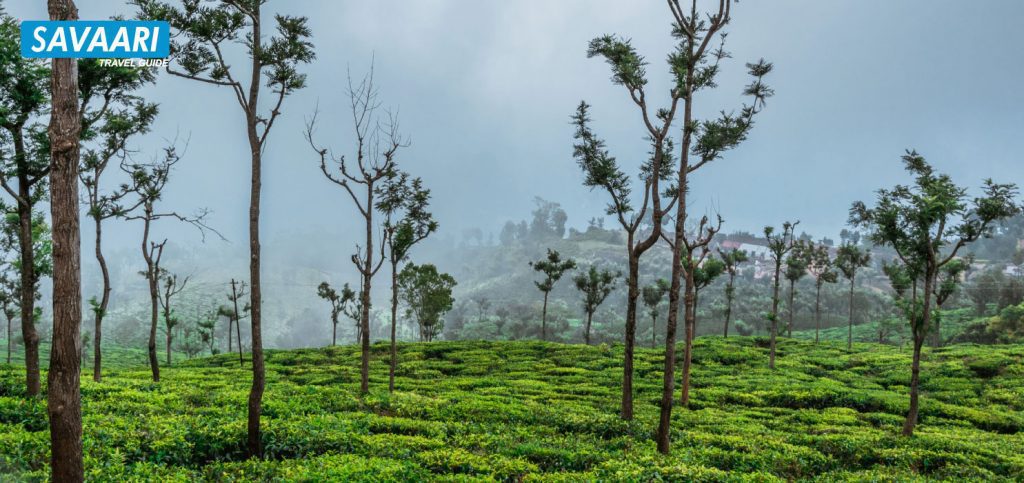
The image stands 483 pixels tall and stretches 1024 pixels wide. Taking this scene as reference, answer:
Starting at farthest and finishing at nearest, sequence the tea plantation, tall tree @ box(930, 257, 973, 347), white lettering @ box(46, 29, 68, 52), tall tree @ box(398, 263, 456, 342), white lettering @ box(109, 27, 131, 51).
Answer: tall tree @ box(398, 263, 456, 342) < tall tree @ box(930, 257, 973, 347) < the tea plantation < white lettering @ box(109, 27, 131, 51) < white lettering @ box(46, 29, 68, 52)

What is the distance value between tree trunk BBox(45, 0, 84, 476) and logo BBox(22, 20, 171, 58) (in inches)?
8.7

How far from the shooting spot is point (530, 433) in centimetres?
1579

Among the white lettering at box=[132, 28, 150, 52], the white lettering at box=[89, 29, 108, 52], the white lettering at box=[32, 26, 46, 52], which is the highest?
the white lettering at box=[132, 28, 150, 52]

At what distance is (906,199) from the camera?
18766 millimetres

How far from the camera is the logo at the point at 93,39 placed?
728 centimetres

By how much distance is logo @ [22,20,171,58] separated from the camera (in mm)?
7281

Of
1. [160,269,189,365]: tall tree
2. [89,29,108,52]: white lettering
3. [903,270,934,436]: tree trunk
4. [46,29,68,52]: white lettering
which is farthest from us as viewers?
[160,269,189,365]: tall tree

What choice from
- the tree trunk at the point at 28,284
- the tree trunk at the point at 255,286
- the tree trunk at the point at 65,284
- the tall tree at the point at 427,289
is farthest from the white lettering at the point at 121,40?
the tall tree at the point at 427,289

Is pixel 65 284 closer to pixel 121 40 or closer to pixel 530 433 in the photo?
pixel 121 40

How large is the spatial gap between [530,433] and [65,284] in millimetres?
11964

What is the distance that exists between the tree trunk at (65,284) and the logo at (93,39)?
0.72 feet

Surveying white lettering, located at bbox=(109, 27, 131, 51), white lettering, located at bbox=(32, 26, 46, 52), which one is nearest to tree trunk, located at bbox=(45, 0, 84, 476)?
white lettering, located at bbox=(32, 26, 46, 52)

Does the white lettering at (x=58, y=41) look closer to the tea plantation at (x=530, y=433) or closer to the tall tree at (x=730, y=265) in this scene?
the tea plantation at (x=530, y=433)

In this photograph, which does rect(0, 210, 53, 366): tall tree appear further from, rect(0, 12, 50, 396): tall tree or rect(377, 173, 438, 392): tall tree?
rect(377, 173, 438, 392): tall tree
